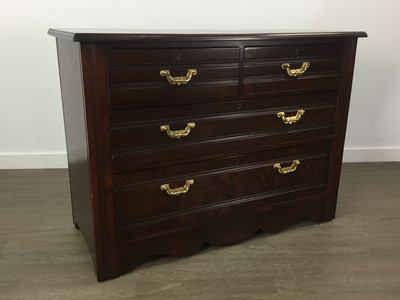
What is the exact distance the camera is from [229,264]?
1.62 m

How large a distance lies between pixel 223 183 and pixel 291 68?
520mm

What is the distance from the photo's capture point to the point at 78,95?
→ 4.50ft

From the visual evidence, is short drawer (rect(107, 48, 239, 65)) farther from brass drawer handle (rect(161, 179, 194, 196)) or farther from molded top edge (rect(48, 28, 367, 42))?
brass drawer handle (rect(161, 179, 194, 196))

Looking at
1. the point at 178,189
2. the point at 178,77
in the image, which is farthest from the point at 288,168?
the point at 178,77

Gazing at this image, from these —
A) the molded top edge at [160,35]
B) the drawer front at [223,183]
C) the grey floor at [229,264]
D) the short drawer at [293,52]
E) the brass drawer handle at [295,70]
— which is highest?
the molded top edge at [160,35]

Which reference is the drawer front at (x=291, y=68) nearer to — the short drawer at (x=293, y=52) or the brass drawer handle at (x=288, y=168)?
the short drawer at (x=293, y=52)

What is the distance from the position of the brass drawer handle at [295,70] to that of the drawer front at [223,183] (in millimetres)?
319

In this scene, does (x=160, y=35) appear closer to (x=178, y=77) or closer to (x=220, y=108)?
(x=178, y=77)

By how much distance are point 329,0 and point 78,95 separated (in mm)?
1715

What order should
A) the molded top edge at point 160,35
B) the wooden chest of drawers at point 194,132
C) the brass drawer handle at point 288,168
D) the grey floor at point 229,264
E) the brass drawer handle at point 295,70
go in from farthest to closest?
the brass drawer handle at point 288,168 → the brass drawer handle at point 295,70 → the grey floor at point 229,264 → the wooden chest of drawers at point 194,132 → the molded top edge at point 160,35

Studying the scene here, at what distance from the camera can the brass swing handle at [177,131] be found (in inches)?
56.6

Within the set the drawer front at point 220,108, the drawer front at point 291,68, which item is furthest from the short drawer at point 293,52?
the drawer front at point 220,108

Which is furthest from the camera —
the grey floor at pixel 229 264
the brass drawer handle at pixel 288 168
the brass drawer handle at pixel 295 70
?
the brass drawer handle at pixel 288 168

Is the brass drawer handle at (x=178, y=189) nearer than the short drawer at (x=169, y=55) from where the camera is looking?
No
